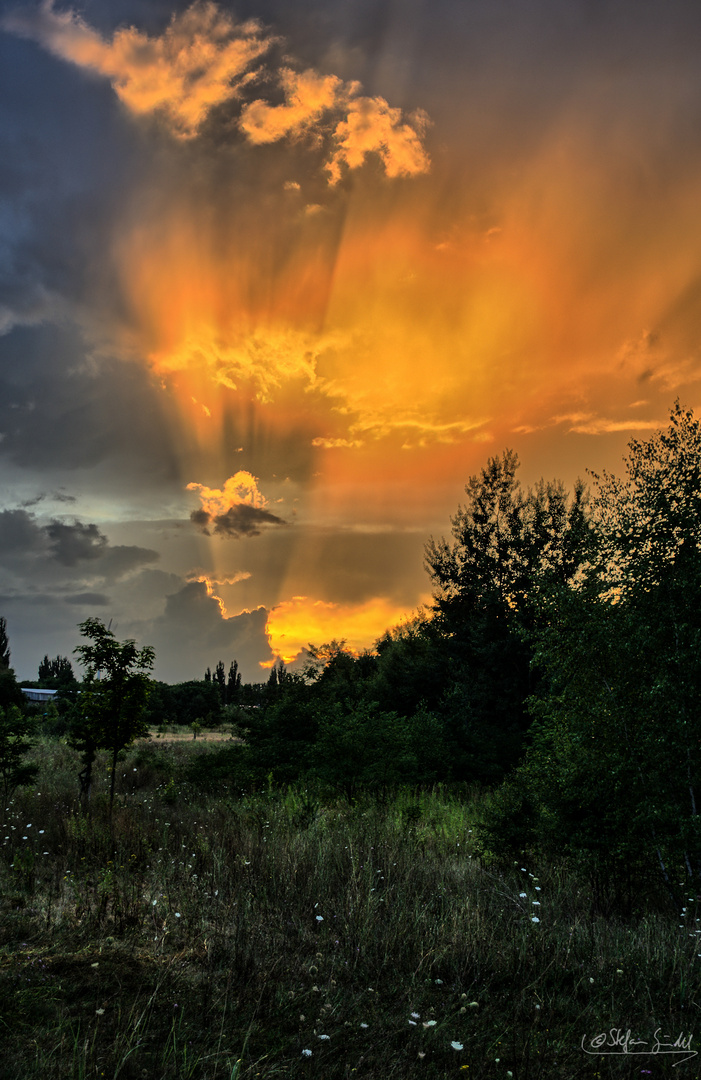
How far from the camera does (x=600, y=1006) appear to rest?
4.71 m

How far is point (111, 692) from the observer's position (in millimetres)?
12031

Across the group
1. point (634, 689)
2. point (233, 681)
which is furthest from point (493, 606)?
point (233, 681)

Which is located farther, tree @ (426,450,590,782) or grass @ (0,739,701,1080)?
tree @ (426,450,590,782)

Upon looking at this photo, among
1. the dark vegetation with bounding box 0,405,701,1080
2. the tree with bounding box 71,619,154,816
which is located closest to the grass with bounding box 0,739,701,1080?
the dark vegetation with bounding box 0,405,701,1080

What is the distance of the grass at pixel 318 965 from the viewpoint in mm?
3877

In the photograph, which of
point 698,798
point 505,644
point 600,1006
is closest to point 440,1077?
point 600,1006

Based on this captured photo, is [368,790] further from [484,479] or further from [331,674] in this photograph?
[331,674]

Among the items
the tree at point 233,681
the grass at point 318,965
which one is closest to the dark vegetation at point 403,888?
the grass at point 318,965

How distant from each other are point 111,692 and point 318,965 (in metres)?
8.44

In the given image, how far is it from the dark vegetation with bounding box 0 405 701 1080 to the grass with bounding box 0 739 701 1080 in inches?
1.0

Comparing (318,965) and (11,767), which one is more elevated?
(11,767)

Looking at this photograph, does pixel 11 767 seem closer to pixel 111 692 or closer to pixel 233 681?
pixel 111 692

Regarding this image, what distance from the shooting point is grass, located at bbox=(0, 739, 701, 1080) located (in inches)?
153

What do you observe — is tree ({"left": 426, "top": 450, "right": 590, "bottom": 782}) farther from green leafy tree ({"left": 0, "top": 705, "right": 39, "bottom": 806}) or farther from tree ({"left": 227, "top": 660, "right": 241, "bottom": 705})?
tree ({"left": 227, "top": 660, "right": 241, "bottom": 705})
